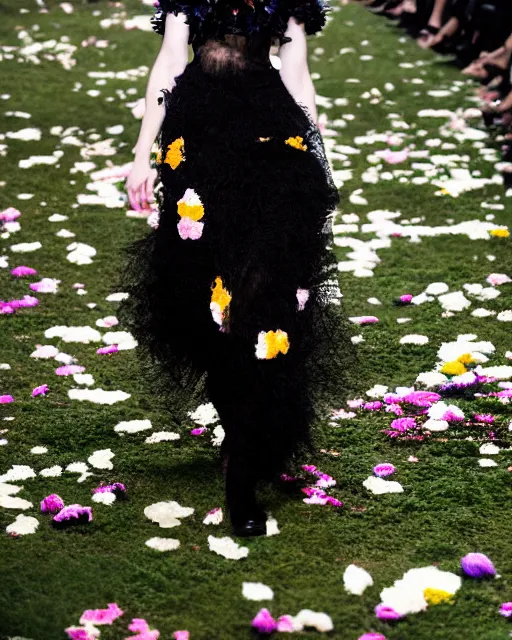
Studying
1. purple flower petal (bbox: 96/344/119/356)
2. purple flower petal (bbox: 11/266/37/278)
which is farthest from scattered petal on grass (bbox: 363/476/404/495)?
purple flower petal (bbox: 11/266/37/278)

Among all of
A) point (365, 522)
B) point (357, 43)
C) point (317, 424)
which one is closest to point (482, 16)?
point (357, 43)

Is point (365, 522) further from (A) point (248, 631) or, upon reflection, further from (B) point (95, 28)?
(B) point (95, 28)

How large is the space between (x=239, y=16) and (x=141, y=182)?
24.7 inches

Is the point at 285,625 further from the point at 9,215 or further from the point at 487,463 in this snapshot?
the point at 9,215

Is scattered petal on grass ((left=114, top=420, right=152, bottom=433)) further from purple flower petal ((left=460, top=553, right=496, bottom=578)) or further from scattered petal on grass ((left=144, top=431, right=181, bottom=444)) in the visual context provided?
purple flower petal ((left=460, top=553, right=496, bottom=578))

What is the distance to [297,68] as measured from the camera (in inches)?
148

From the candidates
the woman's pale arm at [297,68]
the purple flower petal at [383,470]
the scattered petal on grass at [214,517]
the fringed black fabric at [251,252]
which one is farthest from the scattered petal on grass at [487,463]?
the woman's pale arm at [297,68]

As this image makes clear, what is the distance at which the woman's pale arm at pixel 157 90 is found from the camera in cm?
367

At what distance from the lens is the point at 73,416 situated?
14.8 feet

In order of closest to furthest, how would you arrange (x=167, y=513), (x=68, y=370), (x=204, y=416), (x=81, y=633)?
1. (x=81, y=633)
2. (x=167, y=513)
3. (x=204, y=416)
4. (x=68, y=370)

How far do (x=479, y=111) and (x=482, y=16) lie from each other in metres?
2.06

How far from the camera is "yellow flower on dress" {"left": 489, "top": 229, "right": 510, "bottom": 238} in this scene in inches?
261

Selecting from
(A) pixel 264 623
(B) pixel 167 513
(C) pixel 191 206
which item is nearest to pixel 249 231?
(C) pixel 191 206

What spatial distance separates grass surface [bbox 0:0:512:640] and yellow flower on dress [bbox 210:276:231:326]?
2.11 ft
